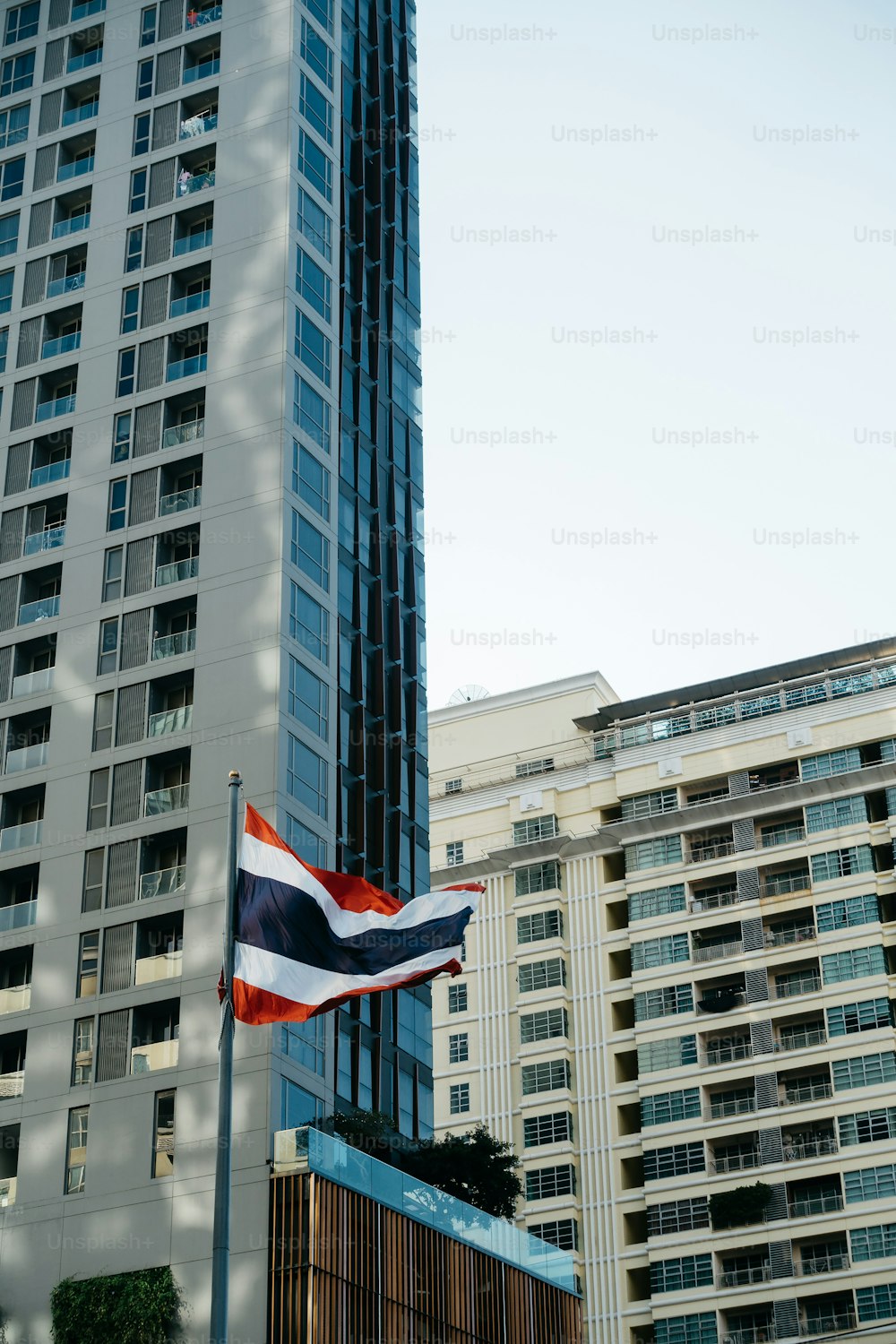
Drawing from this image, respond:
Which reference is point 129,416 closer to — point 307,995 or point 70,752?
point 70,752

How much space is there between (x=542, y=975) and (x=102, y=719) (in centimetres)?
4478

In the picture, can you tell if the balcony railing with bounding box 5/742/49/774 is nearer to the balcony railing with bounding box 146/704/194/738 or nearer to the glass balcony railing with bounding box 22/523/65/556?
the balcony railing with bounding box 146/704/194/738

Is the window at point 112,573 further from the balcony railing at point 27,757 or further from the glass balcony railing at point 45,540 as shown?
the balcony railing at point 27,757

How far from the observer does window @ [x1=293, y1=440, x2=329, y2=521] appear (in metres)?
61.3

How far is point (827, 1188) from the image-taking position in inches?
3423

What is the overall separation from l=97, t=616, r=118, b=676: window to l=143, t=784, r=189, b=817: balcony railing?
17.0 feet

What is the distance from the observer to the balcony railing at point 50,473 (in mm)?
65000

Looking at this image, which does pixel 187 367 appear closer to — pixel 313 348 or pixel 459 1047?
pixel 313 348

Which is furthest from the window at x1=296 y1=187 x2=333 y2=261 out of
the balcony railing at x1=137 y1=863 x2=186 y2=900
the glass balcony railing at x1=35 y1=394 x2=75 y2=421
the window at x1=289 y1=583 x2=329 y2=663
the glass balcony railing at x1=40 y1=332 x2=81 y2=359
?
the balcony railing at x1=137 y1=863 x2=186 y2=900

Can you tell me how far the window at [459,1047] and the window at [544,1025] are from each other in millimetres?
3127

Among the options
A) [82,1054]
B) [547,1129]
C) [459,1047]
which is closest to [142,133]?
[82,1054]

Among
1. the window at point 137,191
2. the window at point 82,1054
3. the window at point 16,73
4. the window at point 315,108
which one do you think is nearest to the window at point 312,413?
the window at point 137,191

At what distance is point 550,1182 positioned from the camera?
305 feet

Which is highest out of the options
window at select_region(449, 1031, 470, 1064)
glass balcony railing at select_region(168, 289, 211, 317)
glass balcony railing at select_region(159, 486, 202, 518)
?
glass balcony railing at select_region(168, 289, 211, 317)
